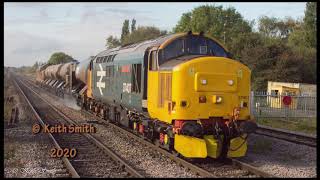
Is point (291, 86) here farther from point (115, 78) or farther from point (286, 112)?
point (115, 78)

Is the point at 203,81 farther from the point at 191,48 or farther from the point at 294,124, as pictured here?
the point at 294,124

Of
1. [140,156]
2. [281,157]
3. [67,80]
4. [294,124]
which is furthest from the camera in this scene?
[67,80]

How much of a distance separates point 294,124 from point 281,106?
5218 millimetres

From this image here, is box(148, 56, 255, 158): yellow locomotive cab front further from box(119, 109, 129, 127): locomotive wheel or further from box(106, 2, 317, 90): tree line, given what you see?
box(106, 2, 317, 90): tree line

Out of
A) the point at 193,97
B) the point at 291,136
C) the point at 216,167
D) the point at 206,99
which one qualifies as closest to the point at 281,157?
the point at 216,167

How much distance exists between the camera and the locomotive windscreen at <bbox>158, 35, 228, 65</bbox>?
12.9 meters

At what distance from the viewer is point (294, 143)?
15320 mm

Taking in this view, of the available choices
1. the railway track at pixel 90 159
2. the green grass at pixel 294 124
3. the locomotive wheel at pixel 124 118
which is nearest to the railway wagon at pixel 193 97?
the railway track at pixel 90 159

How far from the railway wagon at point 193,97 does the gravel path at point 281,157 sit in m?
0.84

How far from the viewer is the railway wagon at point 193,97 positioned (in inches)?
450

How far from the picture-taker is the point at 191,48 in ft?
42.9

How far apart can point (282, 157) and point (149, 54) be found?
471 centimetres

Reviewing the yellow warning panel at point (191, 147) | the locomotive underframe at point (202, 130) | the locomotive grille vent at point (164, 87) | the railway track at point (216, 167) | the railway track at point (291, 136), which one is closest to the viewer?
the railway track at point (216, 167)

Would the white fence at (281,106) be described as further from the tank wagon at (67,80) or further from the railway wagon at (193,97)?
the railway wagon at (193,97)
